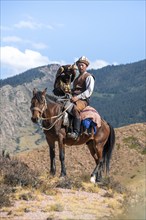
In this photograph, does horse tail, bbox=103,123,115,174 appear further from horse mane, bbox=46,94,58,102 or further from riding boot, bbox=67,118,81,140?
horse mane, bbox=46,94,58,102

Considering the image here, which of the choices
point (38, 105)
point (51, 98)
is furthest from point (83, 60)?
point (38, 105)

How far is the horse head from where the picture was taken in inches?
516

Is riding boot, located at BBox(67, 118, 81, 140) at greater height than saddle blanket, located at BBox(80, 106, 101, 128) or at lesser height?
lesser

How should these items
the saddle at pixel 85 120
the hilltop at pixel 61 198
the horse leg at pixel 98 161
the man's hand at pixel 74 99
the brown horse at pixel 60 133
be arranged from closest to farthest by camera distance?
the hilltop at pixel 61 198 → the brown horse at pixel 60 133 → the saddle at pixel 85 120 → the man's hand at pixel 74 99 → the horse leg at pixel 98 161

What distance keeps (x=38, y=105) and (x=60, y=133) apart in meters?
1.19

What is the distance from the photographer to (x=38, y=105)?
43.7 ft

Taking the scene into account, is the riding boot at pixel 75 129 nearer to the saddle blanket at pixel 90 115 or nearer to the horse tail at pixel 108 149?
the saddle blanket at pixel 90 115

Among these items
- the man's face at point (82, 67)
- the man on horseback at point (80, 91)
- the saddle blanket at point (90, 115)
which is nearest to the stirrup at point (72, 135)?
the man on horseback at point (80, 91)

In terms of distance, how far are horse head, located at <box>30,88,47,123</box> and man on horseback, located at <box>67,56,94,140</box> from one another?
118cm

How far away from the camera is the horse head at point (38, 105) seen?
13094mm

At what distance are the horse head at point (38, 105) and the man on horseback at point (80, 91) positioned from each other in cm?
118

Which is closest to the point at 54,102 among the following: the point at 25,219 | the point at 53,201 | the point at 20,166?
the point at 20,166

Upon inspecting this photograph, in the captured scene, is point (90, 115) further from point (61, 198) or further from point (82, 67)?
point (61, 198)

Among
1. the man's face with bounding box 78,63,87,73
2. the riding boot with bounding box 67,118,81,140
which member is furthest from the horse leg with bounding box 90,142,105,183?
the man's face with bounding box 78,63,87,73
